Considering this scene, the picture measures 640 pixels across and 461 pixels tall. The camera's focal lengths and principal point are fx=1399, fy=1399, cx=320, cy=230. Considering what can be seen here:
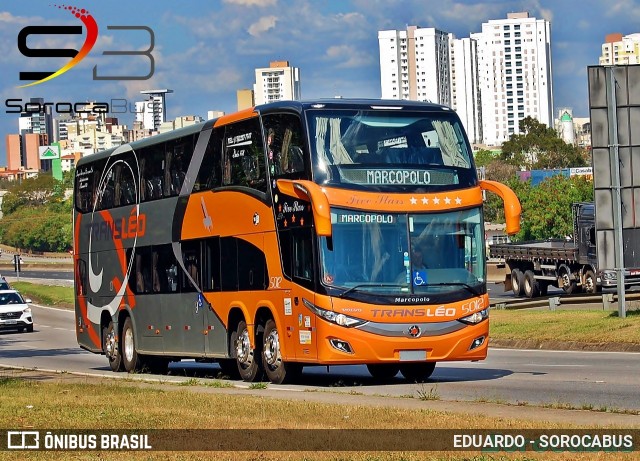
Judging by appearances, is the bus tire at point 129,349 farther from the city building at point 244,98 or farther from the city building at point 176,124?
the city building at point 244,98

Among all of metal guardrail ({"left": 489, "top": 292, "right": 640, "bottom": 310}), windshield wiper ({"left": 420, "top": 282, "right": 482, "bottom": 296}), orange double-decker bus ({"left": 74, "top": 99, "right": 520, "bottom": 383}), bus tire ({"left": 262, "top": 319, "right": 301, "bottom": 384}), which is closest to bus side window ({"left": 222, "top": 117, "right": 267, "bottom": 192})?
orange double-decker bus ({"left": 74, "top": 99, "right": 520, "bottom": 383})

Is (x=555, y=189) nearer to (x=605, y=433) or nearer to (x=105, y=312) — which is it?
(x=105, y=312)

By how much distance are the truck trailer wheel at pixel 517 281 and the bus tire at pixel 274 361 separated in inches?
1370

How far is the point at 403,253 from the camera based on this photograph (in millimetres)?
20906

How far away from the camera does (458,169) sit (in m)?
21.6

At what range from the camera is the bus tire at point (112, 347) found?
29.4m

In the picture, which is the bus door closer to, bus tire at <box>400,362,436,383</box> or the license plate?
the license plate

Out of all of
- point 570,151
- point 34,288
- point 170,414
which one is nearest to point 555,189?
point 34,288

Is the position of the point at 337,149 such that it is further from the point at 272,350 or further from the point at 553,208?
the point at 553,208

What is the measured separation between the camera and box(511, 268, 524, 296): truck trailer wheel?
5638cm

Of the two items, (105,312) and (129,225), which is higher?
(129,225)

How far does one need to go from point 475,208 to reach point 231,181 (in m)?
4.36

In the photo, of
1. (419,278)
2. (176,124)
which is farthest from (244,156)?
(176,124)

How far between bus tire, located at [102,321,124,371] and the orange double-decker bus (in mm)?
5139
